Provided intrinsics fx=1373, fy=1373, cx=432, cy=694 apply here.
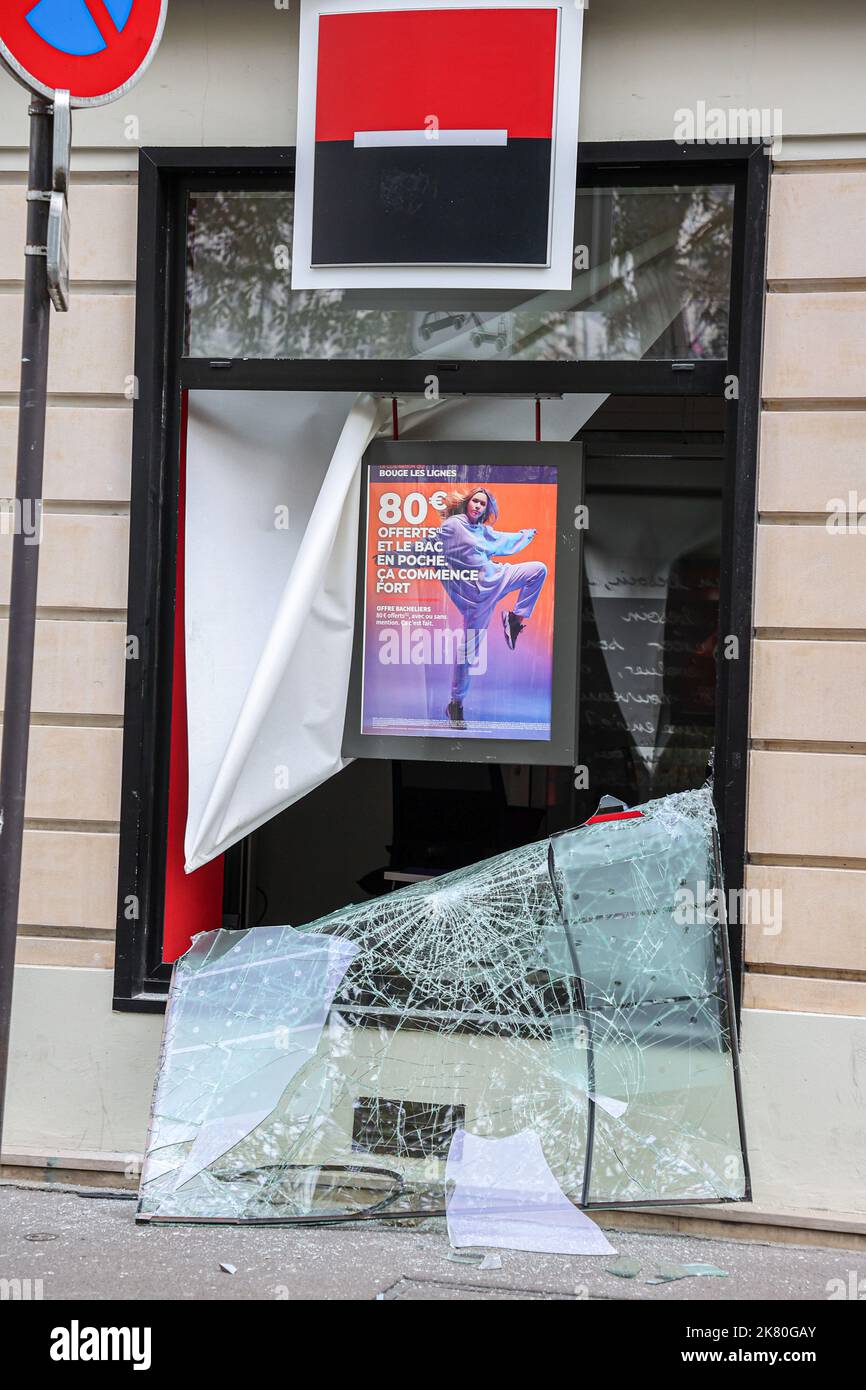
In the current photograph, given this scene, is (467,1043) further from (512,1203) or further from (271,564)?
(271,564)

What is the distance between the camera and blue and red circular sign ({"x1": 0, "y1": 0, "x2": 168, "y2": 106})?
3695 mm

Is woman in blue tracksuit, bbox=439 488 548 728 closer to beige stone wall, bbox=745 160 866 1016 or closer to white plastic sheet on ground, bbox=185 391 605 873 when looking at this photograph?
white plastic sheet on ground, bbox=185 391 605 873

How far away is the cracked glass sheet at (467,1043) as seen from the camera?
15.5 feet

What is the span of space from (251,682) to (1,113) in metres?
2.56

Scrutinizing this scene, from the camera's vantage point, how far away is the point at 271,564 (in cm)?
541

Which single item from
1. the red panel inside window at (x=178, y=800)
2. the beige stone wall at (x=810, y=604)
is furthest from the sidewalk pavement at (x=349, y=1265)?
the red panel inside window at (x=178, y=800)

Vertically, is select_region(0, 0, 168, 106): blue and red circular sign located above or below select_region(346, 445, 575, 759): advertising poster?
above

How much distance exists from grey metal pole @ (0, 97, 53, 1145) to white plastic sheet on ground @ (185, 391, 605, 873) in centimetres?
152

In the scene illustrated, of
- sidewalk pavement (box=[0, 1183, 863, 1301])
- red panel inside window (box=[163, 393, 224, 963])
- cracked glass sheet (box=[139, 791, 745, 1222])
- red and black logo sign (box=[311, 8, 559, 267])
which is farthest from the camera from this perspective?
red panel inside window (box=[163, 393, 224, 963])

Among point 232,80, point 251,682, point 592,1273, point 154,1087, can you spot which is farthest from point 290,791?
point 232,80

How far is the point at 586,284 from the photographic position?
5336mm

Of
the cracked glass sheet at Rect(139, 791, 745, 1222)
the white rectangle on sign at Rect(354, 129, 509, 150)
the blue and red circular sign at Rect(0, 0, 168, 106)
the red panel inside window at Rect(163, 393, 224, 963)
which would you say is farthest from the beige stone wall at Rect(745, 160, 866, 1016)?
the blue and red circular sign at Rect(0, 0, 168, 106)

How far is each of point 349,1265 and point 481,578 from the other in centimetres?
252

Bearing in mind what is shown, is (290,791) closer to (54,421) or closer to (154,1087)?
(154,1087)
